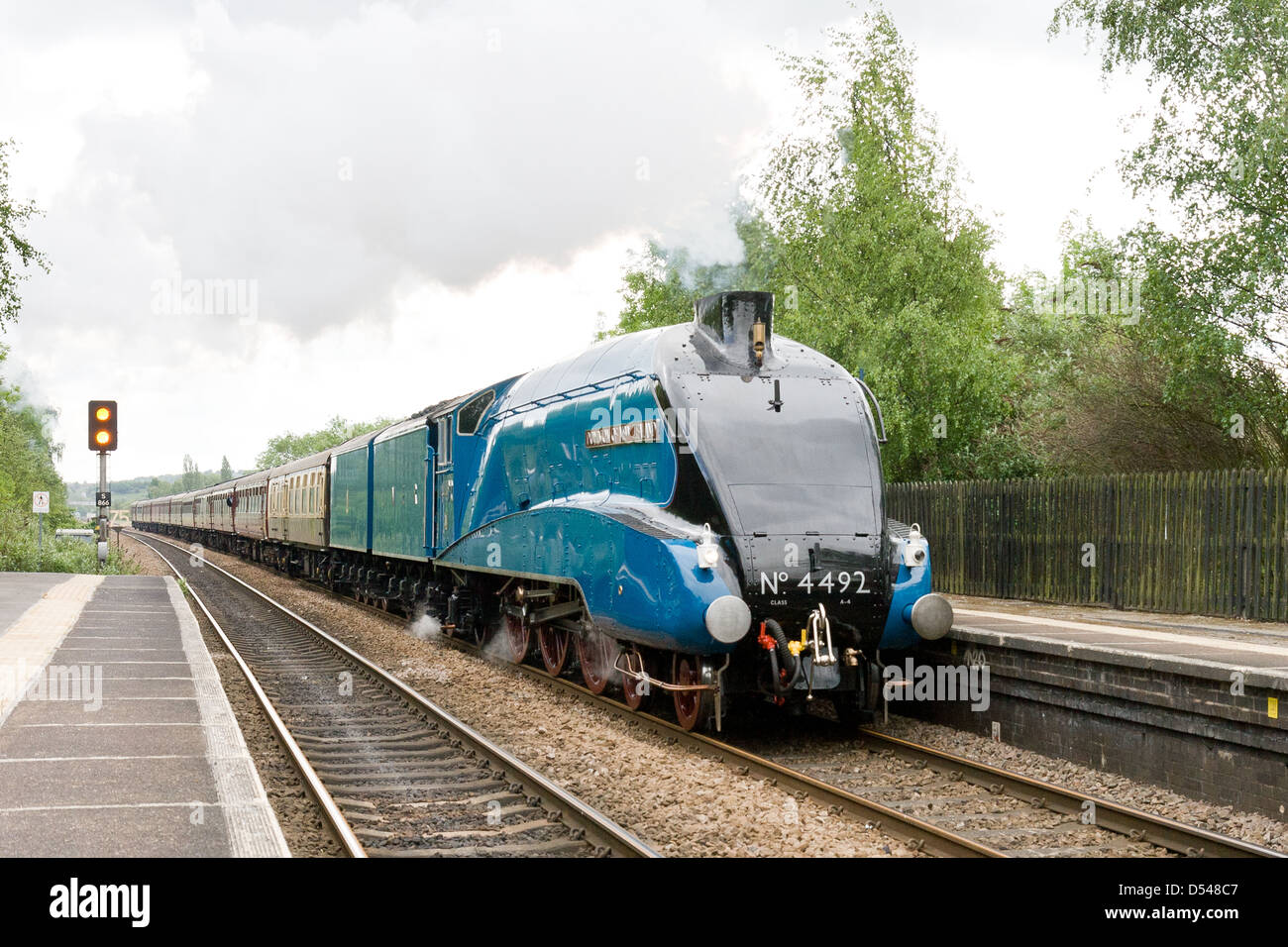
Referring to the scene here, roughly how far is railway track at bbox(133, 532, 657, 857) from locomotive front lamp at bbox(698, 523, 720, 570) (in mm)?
1870

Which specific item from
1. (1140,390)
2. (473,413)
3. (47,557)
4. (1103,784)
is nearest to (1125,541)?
(1140,390)

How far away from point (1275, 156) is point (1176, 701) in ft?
33.5

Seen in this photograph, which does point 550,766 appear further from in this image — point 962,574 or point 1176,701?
point 962,574

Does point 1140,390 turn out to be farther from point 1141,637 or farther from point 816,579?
point 816,579

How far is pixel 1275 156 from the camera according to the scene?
47.9 ft

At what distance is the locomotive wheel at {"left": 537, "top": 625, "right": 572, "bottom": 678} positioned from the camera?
1180cm

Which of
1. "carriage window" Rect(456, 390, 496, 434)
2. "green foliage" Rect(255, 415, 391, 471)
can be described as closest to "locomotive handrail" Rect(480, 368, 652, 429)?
"carriage window" Rect(456, 390, 496, 434)

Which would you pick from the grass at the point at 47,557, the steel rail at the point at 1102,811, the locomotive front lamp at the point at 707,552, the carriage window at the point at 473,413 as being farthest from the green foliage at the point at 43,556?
the steel rail at the point at 1102,811

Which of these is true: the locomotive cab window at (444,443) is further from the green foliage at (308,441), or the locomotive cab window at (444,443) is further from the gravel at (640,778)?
the green foliage at (308,441)

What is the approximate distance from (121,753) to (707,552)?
422cm

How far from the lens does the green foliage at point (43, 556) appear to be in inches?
1038

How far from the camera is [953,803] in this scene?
23.5 ft

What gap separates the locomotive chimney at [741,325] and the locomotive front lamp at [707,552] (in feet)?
5.80

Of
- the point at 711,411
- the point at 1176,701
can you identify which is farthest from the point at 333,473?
the point at 1176,701
